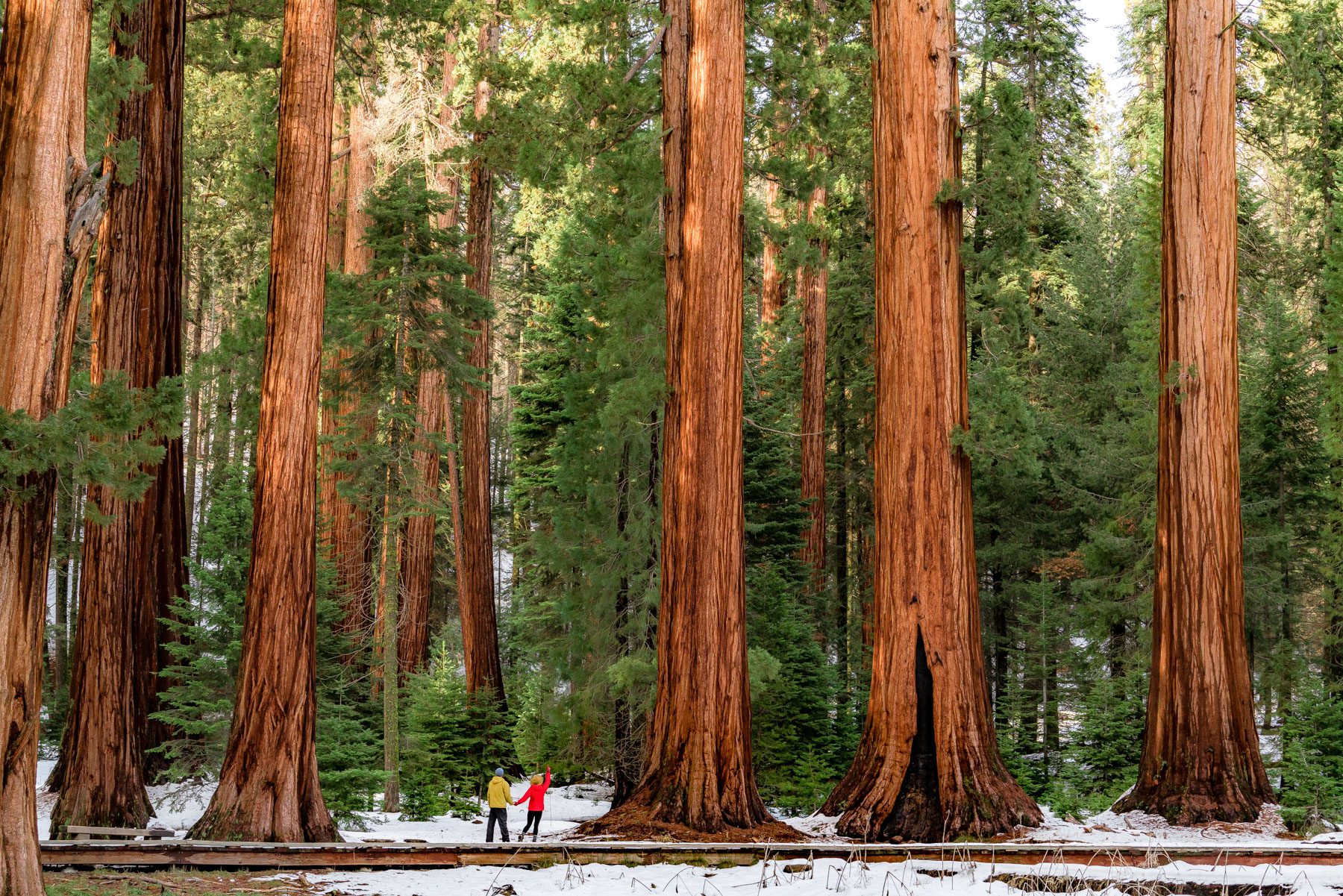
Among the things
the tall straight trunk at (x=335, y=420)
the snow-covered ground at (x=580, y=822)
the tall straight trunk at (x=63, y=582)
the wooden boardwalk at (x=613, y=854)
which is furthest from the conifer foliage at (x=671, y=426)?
the tall straight trunk at (x=63, y=582)

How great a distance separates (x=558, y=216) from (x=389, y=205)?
7334mm

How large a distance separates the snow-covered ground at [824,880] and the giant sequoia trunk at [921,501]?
2.21 m

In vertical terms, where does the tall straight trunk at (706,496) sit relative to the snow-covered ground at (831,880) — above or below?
above

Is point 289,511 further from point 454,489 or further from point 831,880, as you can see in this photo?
point 454,489

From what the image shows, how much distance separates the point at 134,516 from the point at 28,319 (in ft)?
25.0

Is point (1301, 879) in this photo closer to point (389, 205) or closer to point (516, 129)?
point (516, 129)

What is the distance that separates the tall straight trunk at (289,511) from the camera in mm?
10375

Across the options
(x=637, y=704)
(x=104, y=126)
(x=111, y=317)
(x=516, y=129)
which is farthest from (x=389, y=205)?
(x=637, y=704)

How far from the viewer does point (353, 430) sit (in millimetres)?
16781

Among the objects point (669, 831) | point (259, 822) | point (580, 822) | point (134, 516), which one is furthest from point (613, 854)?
point (134, 516)

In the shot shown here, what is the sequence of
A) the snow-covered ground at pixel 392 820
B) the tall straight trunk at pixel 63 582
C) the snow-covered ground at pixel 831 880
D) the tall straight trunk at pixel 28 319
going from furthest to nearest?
1. the tall straight trunk at pixel 63 582
2. the snow-covered ground at pixel 392 820
3. the snow-covered ground at pixel 831 880
4. the tall straight trunk at pixel 28 319

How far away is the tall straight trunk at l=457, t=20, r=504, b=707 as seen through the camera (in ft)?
66.0

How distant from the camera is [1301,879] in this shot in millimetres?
7605

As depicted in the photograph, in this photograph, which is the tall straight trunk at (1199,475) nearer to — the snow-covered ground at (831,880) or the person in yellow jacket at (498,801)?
the snow-covered ground at (831,880)
